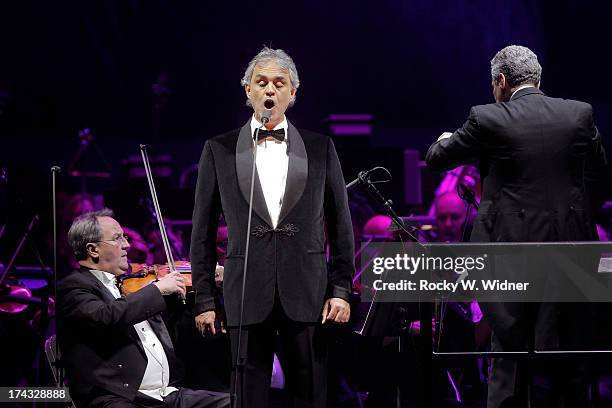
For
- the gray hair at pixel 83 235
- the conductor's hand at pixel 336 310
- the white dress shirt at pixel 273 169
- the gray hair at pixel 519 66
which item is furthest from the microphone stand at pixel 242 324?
the gray hair at pixel 83 235

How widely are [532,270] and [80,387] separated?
2004 mm

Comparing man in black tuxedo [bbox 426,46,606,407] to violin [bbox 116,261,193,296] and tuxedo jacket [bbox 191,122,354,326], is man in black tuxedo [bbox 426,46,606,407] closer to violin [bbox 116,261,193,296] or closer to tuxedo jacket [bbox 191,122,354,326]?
tuxedo jacket [bbox 191,122,354,326]

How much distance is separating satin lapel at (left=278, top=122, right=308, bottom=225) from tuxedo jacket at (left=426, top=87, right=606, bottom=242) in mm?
573

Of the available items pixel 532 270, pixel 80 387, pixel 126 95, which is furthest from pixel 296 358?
pixel 126 95

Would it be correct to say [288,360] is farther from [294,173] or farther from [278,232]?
[294,173]

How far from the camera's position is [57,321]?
371 cm

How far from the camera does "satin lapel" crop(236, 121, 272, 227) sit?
3.09 metres

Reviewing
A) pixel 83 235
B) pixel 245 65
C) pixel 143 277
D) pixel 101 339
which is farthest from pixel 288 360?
pixel 245 65

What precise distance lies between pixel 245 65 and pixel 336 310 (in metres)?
8.29

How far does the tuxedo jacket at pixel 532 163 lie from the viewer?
3170mm

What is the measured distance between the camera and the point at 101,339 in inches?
148

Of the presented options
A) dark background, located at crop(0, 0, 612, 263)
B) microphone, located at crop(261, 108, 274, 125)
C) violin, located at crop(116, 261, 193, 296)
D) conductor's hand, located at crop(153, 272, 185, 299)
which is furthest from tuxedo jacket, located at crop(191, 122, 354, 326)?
dark background, located at crop(0, 0, 612, 263)

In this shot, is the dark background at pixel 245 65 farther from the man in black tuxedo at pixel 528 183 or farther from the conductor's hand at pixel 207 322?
the conductor's hand at pixel 207 322

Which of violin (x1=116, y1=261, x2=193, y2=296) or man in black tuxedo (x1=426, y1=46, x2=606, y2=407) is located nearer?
man in black tuxedo (x1=426, y1=46, x2=606, y2=407)
